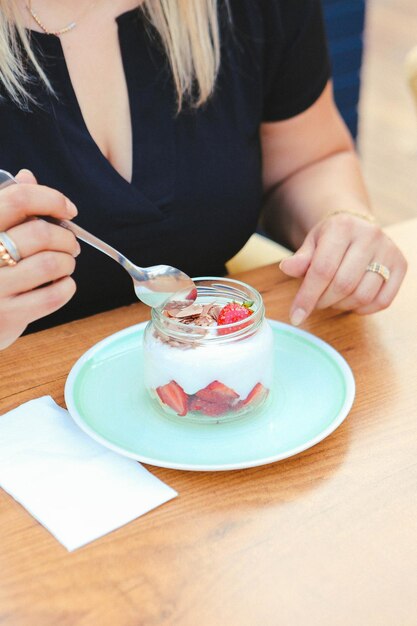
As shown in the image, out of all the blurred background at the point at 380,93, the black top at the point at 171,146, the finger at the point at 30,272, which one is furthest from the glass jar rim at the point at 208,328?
the blurred background at the point at 380,93

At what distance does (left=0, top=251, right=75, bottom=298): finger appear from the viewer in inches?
31.8

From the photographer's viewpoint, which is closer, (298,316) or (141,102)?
(298,316)

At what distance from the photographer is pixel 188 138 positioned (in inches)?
48.6

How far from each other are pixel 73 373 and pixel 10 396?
72mm

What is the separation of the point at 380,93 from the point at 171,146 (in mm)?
3105

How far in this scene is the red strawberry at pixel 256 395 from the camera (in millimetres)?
839

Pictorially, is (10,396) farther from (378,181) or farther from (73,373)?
(378,181)

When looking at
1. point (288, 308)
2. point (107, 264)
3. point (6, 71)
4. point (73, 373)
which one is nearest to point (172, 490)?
point (73, 373)

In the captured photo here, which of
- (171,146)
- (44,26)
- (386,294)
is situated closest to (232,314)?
(386,294)

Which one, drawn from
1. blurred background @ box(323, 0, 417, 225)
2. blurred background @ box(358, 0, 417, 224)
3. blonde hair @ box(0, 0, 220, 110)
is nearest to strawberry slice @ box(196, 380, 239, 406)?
blonde hair @ box(0, 0, 220, 110)

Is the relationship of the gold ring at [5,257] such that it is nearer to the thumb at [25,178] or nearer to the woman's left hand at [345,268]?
the thumb at [25,178]

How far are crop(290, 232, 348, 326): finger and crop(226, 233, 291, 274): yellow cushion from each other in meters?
0.48

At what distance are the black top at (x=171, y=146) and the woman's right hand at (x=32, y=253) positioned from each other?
316 mm

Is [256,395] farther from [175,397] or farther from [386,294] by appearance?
[386,294]
